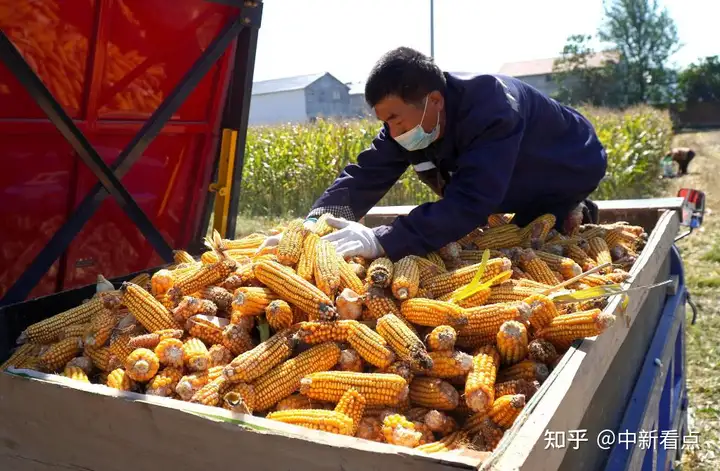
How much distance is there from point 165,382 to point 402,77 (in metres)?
1.75

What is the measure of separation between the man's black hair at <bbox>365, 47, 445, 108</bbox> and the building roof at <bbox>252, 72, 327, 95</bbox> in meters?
61.9

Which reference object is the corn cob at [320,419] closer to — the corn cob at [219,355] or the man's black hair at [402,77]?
the corn cob at [219,355]

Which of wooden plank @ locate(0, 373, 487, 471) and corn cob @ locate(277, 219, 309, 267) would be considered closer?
wooden plank @ locate(0, 373, 487, 471)

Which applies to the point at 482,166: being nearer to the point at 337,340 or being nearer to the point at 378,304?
the point at 378,304

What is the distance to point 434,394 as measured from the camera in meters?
1.92

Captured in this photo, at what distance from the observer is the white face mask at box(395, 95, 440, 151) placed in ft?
10.2

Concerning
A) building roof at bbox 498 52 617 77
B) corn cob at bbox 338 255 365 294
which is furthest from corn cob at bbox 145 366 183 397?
building roof at bbox 498 52 617 77

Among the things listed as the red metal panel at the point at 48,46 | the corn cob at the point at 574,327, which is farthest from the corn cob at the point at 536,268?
the red metal panel at the point at 48,46

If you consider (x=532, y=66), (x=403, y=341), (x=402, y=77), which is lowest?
(x=403, y=341)

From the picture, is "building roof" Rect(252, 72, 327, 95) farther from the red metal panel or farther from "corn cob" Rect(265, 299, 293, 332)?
"corn cob" Rect(265, 299, 293, 332)

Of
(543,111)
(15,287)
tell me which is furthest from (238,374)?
(543,111)

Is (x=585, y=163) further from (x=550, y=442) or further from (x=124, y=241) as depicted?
(x=124, y=241)

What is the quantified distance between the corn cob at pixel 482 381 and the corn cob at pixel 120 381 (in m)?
1.14

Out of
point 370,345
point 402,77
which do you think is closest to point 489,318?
point 370,345
